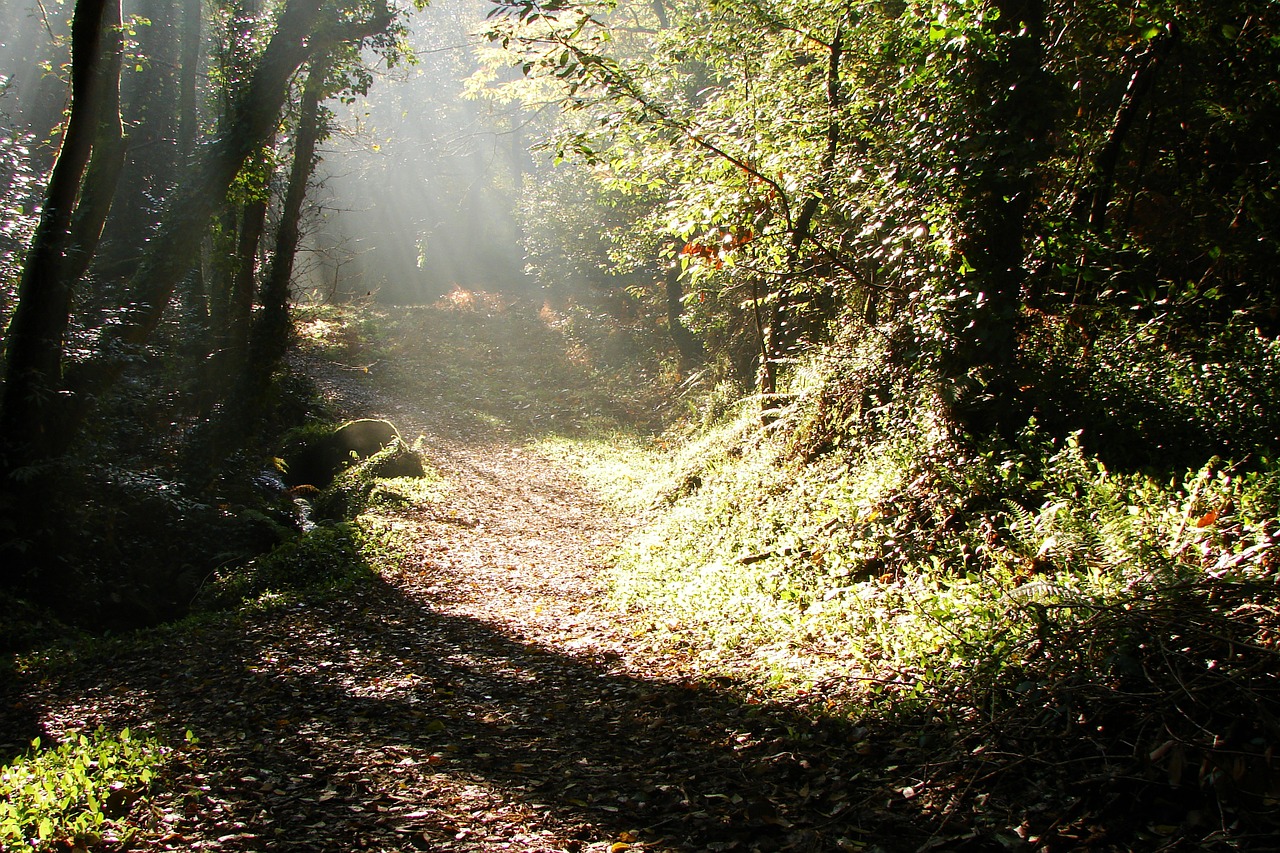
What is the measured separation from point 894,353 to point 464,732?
512 cm

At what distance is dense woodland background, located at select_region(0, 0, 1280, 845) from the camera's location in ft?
12.6

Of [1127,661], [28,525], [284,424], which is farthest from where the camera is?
[284,424]

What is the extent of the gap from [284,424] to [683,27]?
10.7m

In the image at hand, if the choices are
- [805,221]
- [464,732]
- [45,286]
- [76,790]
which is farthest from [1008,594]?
[45,286]

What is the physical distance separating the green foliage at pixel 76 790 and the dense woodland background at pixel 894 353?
366 centimetres

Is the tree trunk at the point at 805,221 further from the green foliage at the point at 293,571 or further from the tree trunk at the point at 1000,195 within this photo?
the green foliage at the point at 293,571

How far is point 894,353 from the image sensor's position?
7238mm

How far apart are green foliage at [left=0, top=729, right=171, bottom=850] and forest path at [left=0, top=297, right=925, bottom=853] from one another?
14cm

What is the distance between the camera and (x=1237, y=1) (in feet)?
18.8

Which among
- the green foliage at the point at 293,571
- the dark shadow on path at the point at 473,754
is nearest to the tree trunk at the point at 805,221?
the dark shadow on path at the point at 473,754

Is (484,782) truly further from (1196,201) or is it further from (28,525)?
(1196,201)

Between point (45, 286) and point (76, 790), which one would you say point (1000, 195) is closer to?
point (76, 790)

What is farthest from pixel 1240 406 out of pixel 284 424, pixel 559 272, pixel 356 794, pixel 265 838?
pixel 559 272

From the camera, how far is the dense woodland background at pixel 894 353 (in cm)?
384
